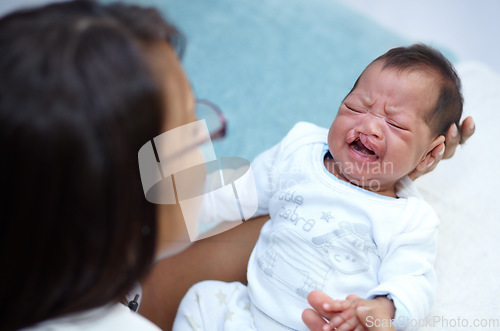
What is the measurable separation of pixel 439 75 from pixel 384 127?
13 centimetres

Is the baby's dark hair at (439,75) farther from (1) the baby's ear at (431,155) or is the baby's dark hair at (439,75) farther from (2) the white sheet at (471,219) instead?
(2) the white sheet at (471,219)

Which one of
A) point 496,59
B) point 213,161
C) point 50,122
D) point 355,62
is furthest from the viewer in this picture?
point 496,59

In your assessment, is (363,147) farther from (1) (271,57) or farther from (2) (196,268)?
(1) (271,57)

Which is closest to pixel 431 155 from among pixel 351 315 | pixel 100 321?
pixel 351 315

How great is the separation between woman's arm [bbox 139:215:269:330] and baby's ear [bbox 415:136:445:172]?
1.06ft

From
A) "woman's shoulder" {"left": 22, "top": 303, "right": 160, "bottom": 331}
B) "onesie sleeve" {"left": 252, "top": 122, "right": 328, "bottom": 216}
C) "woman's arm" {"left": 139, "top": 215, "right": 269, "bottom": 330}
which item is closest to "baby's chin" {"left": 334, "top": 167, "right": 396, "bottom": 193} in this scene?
"onesie sleeve" {"left": 252, "top": 122, "right": 328, "bottom": 216}

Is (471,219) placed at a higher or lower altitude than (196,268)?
higher

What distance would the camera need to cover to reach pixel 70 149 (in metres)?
0.41

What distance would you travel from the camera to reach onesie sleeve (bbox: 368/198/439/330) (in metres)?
0.71

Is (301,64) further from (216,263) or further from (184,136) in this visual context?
(184,136)

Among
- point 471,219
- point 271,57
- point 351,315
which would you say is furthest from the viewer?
point 271,57

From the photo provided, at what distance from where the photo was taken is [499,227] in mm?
997

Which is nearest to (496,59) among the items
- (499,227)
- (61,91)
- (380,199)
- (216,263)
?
(499,227)

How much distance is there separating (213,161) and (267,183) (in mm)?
210
